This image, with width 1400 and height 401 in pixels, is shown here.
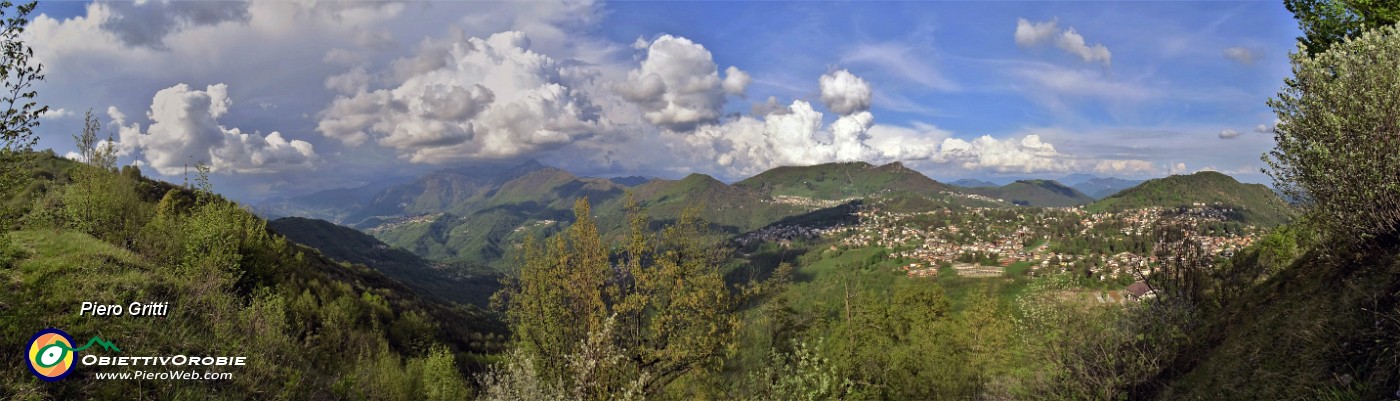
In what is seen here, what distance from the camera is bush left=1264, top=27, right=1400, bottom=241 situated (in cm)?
954

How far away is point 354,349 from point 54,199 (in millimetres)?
21605

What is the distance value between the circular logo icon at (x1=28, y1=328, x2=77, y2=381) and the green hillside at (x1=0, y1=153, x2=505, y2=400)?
18 centimetres

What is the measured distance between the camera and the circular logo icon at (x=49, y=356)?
10297mm

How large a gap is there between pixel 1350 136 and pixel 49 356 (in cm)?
2814

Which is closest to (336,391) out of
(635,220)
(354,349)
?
(635,220)

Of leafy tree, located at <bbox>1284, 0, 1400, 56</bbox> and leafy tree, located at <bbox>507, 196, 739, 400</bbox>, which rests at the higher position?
leafy tree, located at <bbox>1284, 0, 1400, 56</bbox>

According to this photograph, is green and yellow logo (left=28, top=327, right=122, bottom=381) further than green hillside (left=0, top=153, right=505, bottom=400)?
No

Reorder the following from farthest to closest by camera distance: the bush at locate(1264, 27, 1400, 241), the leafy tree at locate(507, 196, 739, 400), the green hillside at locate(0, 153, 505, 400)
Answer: the leafy tree at locate(507, 196, 739, 400) → the green hillside at locate(0, 153, 505, 400) → the bush at locate(1264, 27, 1400, 241)

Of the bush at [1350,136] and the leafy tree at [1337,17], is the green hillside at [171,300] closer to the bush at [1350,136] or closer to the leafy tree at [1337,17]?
the bush at [1350,136]

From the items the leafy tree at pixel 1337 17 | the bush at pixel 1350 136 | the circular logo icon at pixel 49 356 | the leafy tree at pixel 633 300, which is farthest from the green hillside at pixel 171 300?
the leafy tree at pixel 1337 17

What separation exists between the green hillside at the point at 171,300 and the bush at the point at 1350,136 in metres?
25.8

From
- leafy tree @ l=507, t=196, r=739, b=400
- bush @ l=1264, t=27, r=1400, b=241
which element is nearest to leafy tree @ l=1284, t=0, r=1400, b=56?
bush @ l=1264, t=27, r=1400, b=241

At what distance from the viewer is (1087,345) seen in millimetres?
18016

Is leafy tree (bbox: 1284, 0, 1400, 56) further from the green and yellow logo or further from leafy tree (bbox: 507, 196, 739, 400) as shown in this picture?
the green and yellow logo
